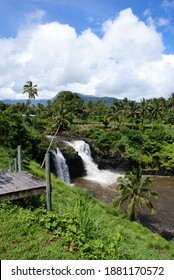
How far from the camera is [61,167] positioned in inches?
1326

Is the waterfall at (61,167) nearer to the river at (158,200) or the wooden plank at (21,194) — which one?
the river at (158,200)

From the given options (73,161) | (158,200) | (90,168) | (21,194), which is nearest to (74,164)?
(73,161)

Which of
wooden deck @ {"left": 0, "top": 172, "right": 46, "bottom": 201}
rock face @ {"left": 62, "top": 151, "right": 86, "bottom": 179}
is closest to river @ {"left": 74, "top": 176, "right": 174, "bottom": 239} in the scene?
rock face @ {"left": 62, "top": 151, "right": 86, "bottom": 179}

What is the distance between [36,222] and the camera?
6.74 m

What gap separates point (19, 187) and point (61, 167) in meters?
26.3

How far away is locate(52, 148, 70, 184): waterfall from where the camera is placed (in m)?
32.8

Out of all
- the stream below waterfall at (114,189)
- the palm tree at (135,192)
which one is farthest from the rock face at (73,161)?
the palm tree at (135,192)

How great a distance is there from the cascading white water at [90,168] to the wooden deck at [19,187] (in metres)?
26.7

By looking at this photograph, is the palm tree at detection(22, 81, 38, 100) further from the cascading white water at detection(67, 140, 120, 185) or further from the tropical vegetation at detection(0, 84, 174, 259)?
the cascading white water at detection(67, 140, 120, 185)

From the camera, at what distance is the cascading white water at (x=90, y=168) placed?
36.1 m

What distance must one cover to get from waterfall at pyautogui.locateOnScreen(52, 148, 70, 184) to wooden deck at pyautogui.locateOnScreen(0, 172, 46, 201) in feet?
79.7
